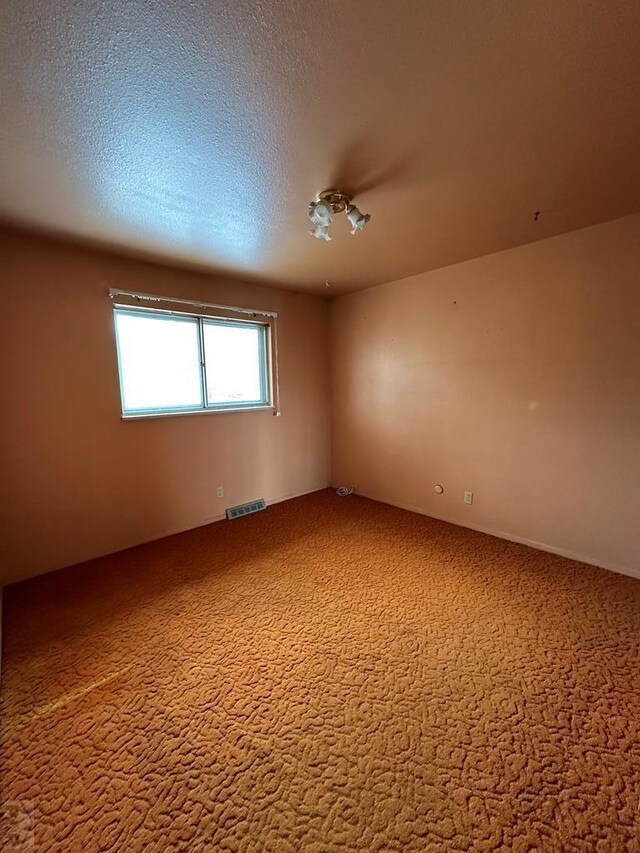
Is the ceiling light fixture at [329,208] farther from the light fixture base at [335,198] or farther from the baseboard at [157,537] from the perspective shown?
the baseboard at [157,537]

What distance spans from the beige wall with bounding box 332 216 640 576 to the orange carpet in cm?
54

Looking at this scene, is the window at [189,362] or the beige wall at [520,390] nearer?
the beige wall at [520,390]

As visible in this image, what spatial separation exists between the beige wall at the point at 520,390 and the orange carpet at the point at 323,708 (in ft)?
1.76

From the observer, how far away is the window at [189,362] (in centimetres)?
300

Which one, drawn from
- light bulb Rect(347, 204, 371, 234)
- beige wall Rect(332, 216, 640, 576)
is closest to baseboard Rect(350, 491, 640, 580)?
beige wall Rect(332, 216, 640, 576)

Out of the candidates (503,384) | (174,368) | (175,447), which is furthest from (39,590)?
(503,384)

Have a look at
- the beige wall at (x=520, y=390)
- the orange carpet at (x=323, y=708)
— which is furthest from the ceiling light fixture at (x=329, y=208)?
the orange carpet at (x=323, y=708)

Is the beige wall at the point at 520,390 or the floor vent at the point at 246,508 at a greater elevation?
the beige wall at the point at 520,390

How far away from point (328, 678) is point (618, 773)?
43.8 inches

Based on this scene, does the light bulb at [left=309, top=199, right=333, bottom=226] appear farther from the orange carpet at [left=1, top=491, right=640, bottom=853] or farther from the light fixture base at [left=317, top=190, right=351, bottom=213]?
the orange carpet at [left=1, top=491, right=640, bottom=853]

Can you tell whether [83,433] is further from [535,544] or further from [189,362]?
[535,544]

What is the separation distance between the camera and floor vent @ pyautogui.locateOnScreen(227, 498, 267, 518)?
3.63 meters

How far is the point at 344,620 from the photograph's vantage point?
2094 millimetres

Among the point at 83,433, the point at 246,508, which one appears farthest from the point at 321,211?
the point at 246,508
